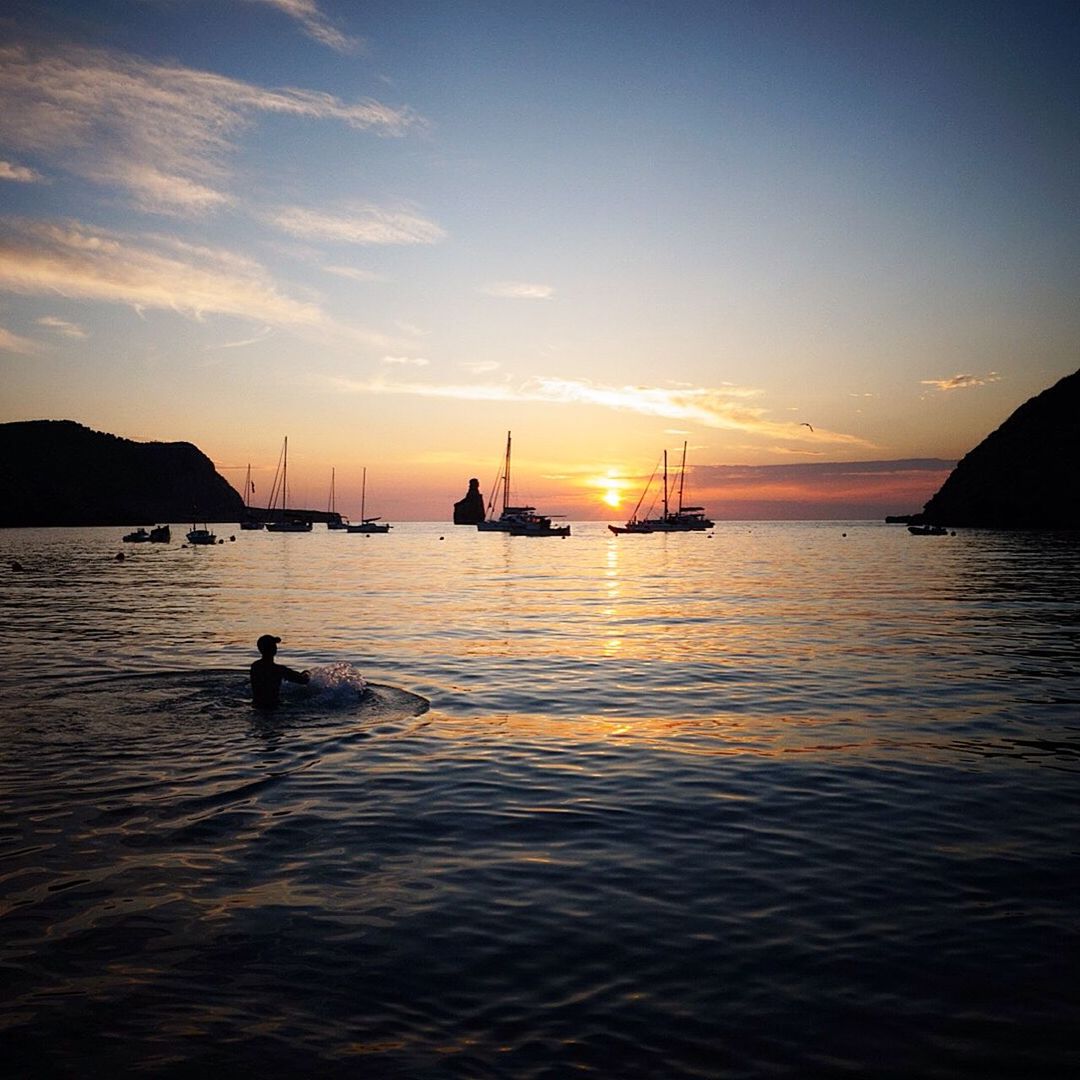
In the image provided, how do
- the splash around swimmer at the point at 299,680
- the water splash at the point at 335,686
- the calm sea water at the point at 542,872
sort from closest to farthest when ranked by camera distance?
the calm sea water at the point at 542,872 < the splash around swimmer at the point at 299,680 < the water splash at the point at 335,686

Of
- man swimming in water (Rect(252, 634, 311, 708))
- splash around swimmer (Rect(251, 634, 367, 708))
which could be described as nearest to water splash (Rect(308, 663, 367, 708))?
splash around swimmer (Rect(251, 634, 367, 708))

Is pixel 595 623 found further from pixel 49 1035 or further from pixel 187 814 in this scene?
pixel 49 1035

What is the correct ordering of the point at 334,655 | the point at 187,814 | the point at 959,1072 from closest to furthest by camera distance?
the point at 959,1072, the point at 187,814, the point at 334,655

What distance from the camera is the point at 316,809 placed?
11.2 meters

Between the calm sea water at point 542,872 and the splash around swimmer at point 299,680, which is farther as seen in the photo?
the splash around swimmer at point 299,680

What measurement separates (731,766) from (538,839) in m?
4.78

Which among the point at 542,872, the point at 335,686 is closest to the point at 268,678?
the point at 335,686

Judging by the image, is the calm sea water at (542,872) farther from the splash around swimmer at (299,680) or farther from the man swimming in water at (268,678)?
the man swimming in water at (268,678)

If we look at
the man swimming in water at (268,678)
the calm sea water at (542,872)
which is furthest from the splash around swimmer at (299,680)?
the calm sea water at (542,872)

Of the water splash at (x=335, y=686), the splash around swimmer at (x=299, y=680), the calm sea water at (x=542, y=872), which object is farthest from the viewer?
the water splash at (x=335, y=686)

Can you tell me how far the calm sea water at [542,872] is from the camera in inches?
233

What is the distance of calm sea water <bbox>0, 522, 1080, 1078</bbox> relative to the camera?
5918mm

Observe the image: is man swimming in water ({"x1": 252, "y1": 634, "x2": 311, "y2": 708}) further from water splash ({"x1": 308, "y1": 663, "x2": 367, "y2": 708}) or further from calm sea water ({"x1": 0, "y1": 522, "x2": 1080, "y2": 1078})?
water splash ({"x1": 308, "y1": 663, "x2": 367, "y2": 708})

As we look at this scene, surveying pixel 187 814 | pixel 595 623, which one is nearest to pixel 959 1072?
pixel 187 814
